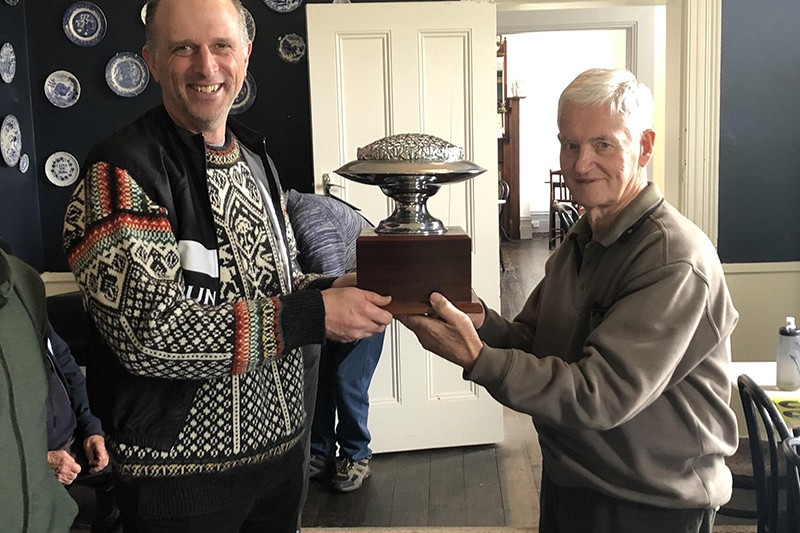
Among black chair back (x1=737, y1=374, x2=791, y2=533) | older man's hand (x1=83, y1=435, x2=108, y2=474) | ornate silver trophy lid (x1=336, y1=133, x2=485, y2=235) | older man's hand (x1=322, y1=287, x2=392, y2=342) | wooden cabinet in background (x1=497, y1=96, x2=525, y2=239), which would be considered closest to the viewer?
older man's hand (x1=322, y1=287, x2=392, y2=342)

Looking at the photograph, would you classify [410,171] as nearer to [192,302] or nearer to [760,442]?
[192,302]

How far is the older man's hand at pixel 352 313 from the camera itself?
136cm

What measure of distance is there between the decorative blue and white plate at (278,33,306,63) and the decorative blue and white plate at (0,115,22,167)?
124cm

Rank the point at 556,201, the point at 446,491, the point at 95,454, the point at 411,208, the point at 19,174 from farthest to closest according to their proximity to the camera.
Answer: the point at 556,201 → the point at 19,174 → the point at 446,491 → the point at 95,454 → the point at 411,208

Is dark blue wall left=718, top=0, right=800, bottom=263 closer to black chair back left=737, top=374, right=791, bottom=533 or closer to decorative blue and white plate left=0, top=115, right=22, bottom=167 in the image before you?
black chair back left=737, top=374, right=791, bottom=533

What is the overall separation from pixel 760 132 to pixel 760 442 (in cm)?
217

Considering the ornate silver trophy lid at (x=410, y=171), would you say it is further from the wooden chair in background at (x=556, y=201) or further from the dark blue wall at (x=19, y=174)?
the wooden chair in background at (x=556, y=201)

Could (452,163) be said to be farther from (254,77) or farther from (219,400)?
(254,77)

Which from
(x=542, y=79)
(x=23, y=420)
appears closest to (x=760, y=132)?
(x=23, y=420)

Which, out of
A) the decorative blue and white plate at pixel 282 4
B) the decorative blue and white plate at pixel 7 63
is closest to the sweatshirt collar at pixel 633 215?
the decorative blue and white plate at pixel 282 4

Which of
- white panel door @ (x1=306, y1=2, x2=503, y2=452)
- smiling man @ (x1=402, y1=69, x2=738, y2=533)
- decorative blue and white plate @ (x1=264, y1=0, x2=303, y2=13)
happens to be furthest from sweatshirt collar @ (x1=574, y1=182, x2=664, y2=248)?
decorative blue and white plate @ (x1=264, y1=0, x2=303, y2=13)

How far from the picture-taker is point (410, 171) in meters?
1.45

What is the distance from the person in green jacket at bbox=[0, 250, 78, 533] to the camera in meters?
1.11

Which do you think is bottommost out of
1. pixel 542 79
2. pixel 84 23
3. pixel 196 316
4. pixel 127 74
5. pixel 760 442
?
pixel 760 442
